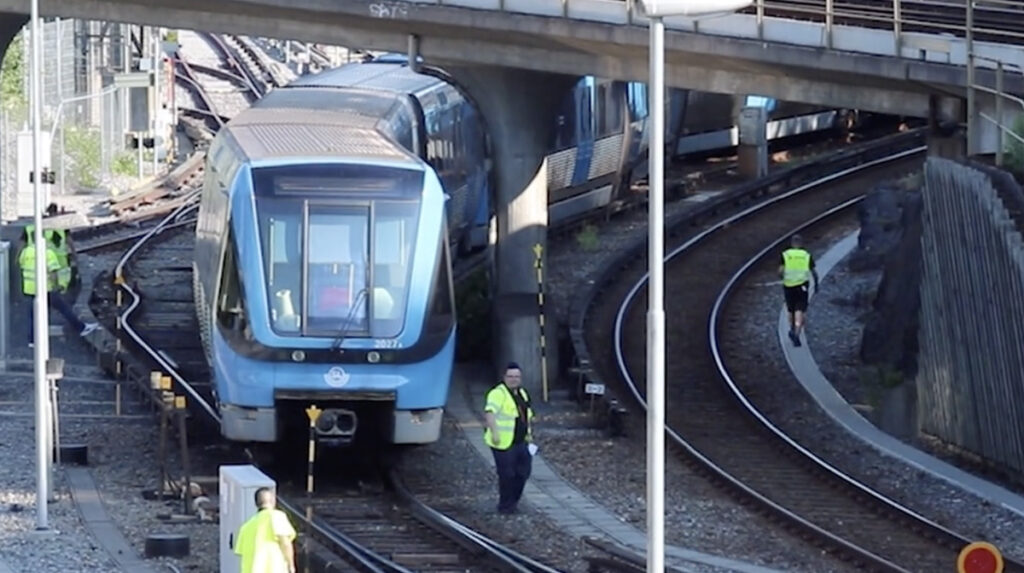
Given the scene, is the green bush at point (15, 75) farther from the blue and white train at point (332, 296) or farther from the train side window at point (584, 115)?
the blue and white train at point (332, 296)

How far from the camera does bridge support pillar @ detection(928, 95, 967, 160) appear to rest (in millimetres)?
25203

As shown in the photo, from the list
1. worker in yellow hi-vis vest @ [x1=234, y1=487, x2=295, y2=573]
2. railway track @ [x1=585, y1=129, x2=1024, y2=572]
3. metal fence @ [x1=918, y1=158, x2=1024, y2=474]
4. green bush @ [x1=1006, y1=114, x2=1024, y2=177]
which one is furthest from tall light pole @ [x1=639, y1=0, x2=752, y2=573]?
green bush @ [x1=1006, y1=114, x2=1024, y2=177]

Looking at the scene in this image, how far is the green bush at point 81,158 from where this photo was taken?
170 feet

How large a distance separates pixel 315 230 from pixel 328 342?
1060mm

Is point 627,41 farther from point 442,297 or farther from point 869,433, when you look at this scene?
point 442,297

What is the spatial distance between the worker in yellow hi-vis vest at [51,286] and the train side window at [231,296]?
6894 millimetres

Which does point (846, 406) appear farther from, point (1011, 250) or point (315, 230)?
point (315, 230)

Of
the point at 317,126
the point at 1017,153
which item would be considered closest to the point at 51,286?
the point at 317,126

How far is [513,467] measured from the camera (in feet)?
67.8

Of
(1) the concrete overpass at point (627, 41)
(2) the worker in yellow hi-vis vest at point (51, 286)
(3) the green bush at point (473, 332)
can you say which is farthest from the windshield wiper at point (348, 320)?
(3) the green bush at point (473, 332)

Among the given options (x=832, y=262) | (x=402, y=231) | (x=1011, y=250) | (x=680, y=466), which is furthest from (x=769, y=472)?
(x=832, y=262)

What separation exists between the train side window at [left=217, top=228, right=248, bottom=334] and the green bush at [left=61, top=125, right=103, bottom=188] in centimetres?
3097

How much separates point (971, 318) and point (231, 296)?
7.40m

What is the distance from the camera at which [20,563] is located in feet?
57.6
